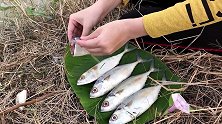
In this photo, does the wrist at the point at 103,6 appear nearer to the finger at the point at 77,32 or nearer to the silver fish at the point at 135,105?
the finger at the point at 77,32

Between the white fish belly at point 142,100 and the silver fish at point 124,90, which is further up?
the silver fish at point 124,90

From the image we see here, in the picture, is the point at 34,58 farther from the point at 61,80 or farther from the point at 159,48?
the point at 159,48

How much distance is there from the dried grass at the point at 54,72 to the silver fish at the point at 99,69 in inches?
3.7

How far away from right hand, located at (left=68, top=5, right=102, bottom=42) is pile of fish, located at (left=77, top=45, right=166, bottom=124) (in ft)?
0.44

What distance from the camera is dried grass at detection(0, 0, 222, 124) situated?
1.38 m

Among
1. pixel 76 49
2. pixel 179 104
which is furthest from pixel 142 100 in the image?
pixel 76 49

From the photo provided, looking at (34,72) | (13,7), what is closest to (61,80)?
(34,72)

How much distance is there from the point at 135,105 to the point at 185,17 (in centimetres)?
35

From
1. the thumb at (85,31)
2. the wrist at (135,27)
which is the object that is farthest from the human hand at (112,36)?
the thumb at (85,31)

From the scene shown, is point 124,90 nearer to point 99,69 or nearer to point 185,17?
point 99,69

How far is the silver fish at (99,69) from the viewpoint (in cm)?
141

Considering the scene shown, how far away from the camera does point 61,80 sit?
1.53 m

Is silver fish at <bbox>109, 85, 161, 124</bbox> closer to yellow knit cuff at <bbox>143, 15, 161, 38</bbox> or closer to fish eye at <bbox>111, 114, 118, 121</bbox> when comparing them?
fish eye at <bbox>111, 114, 118, 121</bbox>

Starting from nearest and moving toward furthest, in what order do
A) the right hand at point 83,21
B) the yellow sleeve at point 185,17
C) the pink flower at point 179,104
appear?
1. the yellow sleeve at point 185,17
2. the pink flower at point 179,104
3. the right hand at point 83,21
